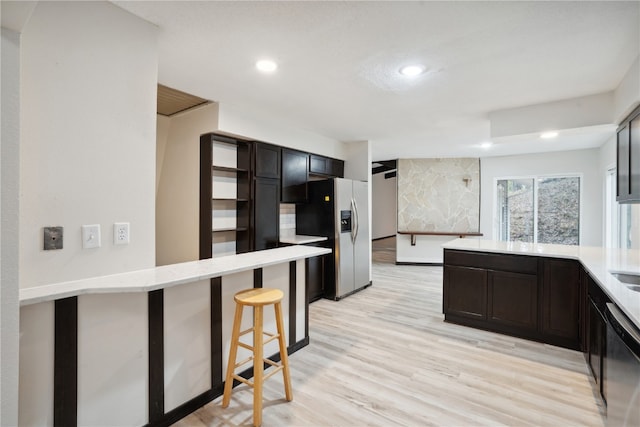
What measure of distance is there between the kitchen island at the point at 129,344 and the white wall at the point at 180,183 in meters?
1.59

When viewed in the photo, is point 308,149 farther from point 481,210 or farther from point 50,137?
point 481,210

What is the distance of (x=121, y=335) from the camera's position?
5.46 ft

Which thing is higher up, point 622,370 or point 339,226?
point 339,226

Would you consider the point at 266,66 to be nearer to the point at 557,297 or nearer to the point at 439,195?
the point at 557,297

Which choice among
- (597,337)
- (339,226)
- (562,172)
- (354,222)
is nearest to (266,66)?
(339,226)

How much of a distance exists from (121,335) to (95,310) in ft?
0.67

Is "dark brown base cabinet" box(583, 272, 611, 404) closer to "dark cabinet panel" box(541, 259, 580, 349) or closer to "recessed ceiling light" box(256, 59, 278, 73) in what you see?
"dark cabinet panel" box(541, 259, 580, 349)

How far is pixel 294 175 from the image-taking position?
4.30 metres

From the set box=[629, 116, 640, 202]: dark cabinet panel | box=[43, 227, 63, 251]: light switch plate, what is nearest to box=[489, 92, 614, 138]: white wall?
box=[629, 116, 640, 202]: dark cabinet panel

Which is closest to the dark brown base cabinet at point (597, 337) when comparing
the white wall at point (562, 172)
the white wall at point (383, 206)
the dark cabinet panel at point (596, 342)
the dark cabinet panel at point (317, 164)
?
the dark cabinet panel at point (596, 342)

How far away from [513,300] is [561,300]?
392 mm

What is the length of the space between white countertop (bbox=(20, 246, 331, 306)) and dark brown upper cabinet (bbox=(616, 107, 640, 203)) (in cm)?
274

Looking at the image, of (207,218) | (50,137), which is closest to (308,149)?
(207,218)

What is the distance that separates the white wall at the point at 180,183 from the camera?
3.54m
